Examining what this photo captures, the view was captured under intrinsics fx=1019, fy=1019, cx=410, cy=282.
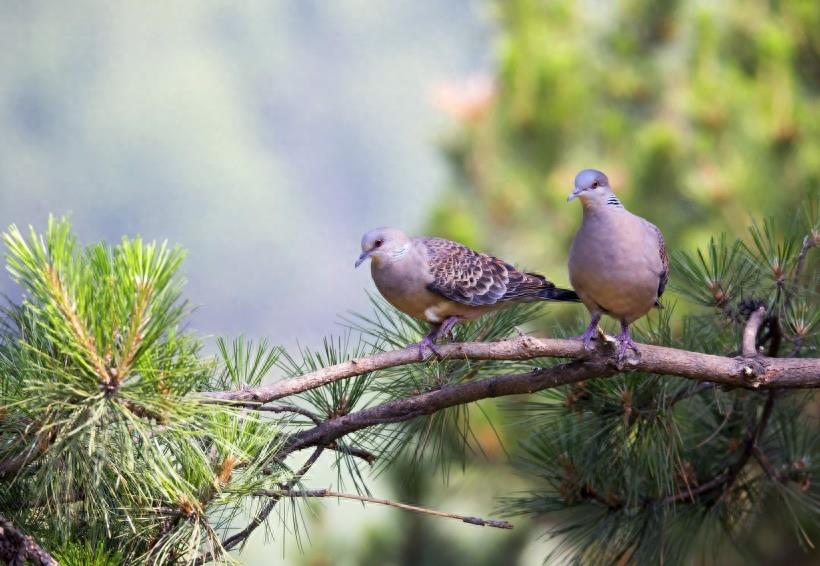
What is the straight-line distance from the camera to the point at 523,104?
506cm

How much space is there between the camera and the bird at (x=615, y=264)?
1.74 metres

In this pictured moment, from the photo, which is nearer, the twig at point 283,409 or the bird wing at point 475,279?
the twig at point 283,409

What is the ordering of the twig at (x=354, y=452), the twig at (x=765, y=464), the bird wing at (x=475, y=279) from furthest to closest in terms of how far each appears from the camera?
the bird wing at (x=475, y=279) → the twig at (x=765, y=464) → the twig at (x=354, y=452)

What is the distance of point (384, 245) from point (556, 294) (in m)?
0.39

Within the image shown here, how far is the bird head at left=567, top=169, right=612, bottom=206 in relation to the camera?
183 cm

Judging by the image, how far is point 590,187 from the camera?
1846 millimetres

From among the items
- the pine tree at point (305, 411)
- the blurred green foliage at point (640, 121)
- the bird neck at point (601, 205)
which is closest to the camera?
the pine tree at point (305, 411)

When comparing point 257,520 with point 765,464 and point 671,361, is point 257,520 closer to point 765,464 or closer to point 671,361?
point 671,361

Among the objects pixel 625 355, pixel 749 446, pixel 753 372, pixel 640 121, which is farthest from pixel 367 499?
pixel 640 121

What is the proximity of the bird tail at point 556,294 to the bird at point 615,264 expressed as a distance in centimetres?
36

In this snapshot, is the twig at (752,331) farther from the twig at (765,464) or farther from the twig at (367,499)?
the twig at (367,499)

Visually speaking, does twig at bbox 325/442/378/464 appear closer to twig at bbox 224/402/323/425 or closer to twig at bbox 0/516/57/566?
twig at bbox 224/402/323/425

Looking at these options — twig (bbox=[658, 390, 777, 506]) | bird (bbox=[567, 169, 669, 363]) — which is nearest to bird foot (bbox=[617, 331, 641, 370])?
bird (bbox=[567, 169, 669, 363])

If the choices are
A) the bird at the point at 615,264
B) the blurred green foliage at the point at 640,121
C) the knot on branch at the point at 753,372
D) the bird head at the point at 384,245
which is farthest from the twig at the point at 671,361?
the blurred green foliage at the point at 640,121
